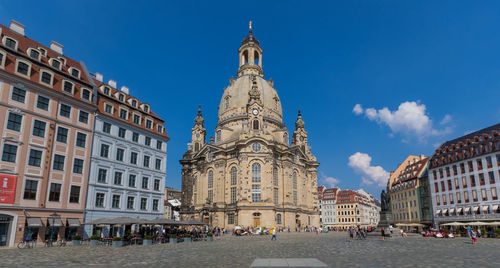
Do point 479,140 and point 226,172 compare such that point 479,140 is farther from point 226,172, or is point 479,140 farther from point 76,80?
point 76,80

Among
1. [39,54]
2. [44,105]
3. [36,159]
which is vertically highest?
[39,54]

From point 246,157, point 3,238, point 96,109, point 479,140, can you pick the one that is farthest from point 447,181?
point 3,238

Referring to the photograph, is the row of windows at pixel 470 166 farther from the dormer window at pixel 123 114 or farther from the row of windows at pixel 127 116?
the dormer window at pixel 123 114

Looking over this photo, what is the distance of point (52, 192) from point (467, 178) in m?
66.4

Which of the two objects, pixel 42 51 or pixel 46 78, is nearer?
pixel 46 78

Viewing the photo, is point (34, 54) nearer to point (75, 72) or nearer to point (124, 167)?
point (75, 72)

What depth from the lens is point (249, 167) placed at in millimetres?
68250

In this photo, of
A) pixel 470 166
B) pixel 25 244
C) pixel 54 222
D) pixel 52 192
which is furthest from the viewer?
pixel 470 166

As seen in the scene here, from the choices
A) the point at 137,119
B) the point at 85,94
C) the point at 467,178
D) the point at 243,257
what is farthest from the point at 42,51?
the point at 467,178

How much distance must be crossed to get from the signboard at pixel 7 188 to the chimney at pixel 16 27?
18.5 m

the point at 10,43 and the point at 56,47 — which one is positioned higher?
the point at 56,47

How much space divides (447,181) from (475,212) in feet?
29.3

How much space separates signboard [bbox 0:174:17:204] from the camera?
29.1 m

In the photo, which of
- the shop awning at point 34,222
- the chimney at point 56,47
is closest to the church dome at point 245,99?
the chimney at point 56,47
